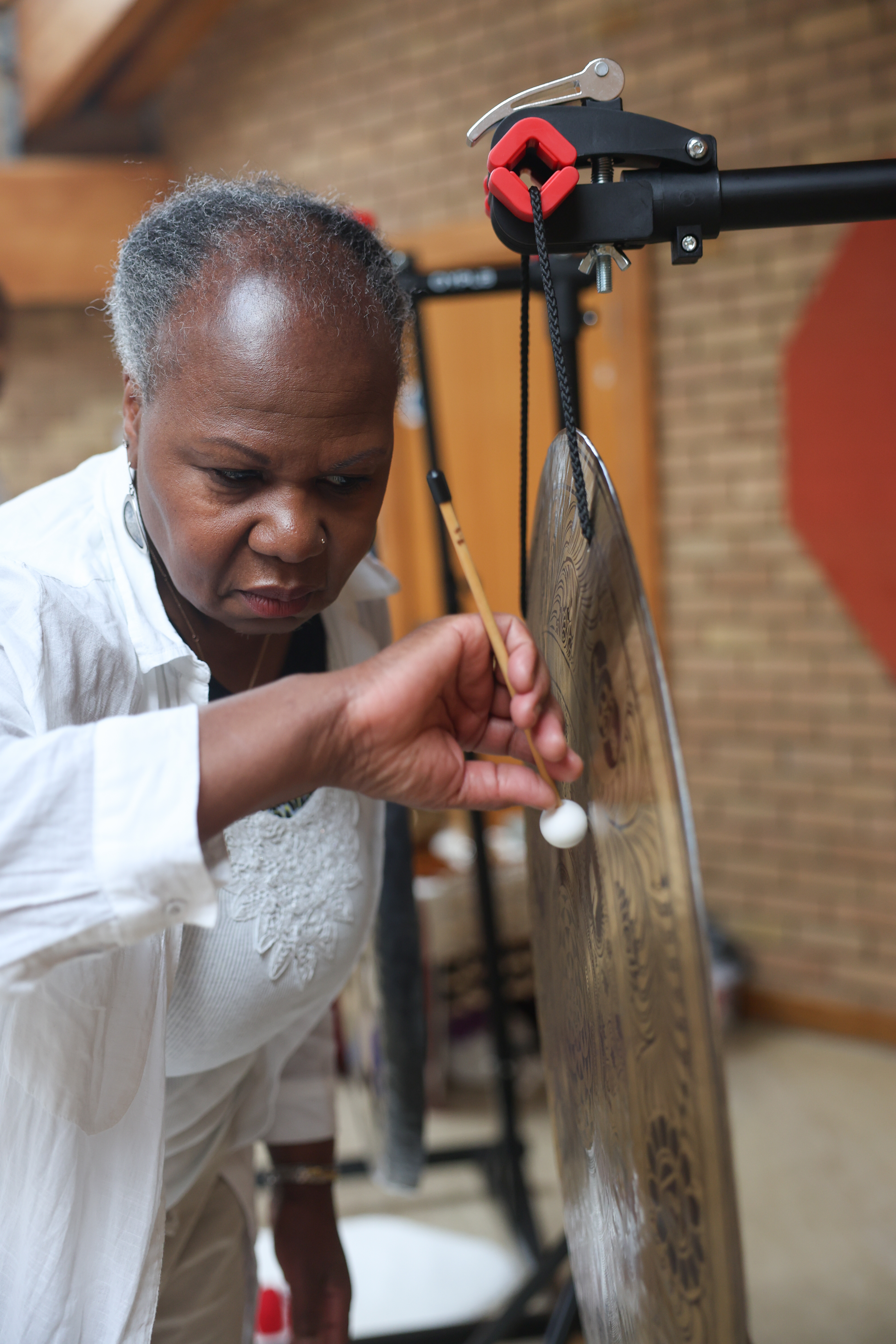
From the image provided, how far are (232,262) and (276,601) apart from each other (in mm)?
257

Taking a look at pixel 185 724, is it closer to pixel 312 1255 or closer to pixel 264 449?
pixel 264 449

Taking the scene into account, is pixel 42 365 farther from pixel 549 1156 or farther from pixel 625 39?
pixel 549 1156

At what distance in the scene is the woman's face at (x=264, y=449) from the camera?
0.80 m

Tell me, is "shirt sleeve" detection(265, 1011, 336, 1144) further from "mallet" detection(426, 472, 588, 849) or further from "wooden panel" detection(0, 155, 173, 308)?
"wooden panel" detection(0, 155, 173, 308)

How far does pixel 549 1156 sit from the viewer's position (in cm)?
286

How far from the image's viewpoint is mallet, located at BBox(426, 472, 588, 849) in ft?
2.43

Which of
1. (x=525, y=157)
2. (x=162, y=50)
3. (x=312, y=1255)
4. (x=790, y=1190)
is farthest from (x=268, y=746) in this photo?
(x=162, y=50)

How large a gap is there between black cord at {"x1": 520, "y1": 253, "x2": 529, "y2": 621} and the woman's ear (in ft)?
1.04

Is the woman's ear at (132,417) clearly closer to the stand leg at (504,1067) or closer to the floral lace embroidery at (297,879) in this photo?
the floral lace embroidery at (297,879)

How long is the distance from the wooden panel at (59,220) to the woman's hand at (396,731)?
456 centimetres

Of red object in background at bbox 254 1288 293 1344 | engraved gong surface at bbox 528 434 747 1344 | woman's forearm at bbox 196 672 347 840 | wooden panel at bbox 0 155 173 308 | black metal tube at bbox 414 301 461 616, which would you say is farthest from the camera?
wooden panel at bbox 0 155 173 308

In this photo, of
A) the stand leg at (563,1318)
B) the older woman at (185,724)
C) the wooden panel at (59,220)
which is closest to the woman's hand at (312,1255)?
the older woman at (185,724)

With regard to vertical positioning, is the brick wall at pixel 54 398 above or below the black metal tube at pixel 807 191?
above

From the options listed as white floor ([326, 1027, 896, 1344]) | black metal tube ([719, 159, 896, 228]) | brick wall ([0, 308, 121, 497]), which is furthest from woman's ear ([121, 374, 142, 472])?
brick wall ([0, 308, 121, 497])
